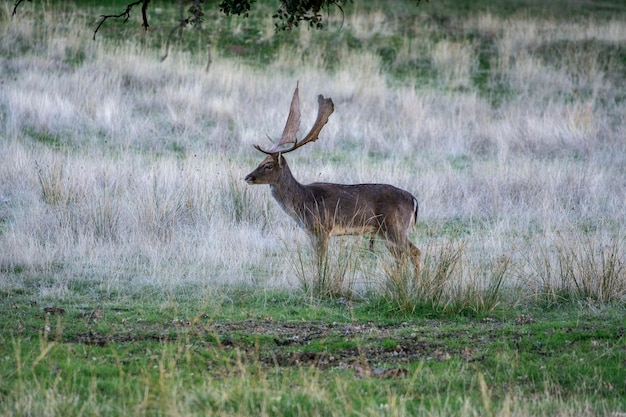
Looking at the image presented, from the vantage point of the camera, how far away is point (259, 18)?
23.8 m

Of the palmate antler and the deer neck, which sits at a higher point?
the palmate antler

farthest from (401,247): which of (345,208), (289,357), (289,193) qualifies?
(289,357)

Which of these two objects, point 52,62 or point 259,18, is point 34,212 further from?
point 259,18

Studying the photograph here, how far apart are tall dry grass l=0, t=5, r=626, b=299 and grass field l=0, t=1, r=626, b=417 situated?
53mm

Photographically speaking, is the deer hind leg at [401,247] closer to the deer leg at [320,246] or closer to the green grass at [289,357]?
the deer leg at [320,246]

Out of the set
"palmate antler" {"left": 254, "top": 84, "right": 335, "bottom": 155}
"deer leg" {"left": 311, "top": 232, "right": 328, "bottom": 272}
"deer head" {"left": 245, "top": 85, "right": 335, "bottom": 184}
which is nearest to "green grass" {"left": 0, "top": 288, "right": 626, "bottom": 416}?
"deer leg" {"left": 311, "top": 232, "right": 328, "bottom": 272}

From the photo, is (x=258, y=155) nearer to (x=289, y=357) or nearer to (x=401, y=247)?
(x=401, y=247)

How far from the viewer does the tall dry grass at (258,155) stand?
9.24 metres

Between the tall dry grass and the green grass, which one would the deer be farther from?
the green grass

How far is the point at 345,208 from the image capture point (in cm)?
912

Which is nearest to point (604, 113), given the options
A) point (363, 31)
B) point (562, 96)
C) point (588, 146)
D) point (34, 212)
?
point (562, 96)

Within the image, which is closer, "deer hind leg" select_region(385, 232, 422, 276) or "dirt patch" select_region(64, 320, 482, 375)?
"dirt patch" select_region(64, 320, 482, 375)

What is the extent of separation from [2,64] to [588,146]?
11.6 metres

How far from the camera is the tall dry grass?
924cm
